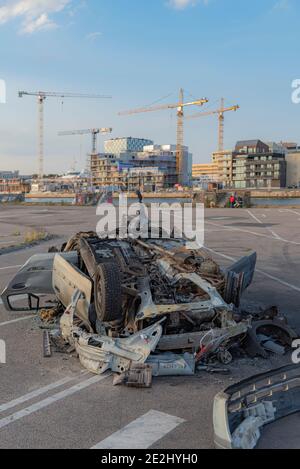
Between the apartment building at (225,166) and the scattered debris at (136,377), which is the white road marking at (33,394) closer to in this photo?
the scattered debris at (136,377)

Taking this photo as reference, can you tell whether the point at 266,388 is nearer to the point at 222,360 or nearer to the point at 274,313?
the point at 222,360

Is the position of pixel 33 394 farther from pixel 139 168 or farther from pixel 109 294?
pixel 139 168

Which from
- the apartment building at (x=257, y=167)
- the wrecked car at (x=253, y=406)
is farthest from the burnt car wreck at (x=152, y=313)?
the apartment building at (x=257, y=167)

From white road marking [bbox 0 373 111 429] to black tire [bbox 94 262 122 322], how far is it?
73 centimetres

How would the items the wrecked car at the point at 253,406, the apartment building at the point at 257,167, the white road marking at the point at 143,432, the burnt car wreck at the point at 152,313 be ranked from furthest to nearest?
the apartment building at the point at 257,167, the burnt car wreck at the point at 152,313, the white road marking at the point at 143,432, the wrecked car at the point at 253,406

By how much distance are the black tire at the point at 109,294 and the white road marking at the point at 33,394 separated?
2.80ft

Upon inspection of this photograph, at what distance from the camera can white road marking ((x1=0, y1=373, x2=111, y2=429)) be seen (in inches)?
169

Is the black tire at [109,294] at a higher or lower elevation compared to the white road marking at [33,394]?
higher

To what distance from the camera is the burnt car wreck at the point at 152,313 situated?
5.21 meters

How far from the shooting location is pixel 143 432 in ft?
13.2

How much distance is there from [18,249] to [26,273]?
9205mm

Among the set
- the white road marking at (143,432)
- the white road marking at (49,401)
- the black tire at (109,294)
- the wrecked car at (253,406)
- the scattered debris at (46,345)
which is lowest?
the white road marking at (49,401)

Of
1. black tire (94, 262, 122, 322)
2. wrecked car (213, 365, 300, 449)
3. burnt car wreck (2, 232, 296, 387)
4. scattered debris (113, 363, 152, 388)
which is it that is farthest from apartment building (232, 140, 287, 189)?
wrecked car (213, 365, 300, 449)

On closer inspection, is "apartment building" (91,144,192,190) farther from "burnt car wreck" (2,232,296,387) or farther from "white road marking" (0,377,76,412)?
"white road marking" (0,377,76,412)
